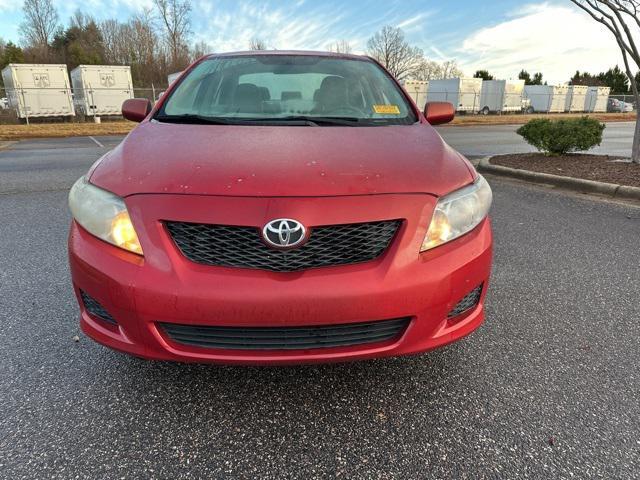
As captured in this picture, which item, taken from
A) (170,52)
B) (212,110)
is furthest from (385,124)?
(170,52)

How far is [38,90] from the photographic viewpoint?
70.7ft

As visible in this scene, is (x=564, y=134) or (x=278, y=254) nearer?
(x=278, y=254)

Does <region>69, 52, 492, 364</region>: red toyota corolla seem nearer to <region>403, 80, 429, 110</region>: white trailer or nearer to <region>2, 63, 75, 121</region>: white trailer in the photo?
<region>2, 63, 75, 121</region>: white trailer

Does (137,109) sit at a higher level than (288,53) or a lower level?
lower

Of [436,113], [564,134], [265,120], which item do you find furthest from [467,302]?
[564,134]

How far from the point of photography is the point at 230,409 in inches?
74.7

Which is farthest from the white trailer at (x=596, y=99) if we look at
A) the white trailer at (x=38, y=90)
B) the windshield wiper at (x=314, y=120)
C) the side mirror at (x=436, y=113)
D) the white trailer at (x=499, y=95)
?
the windshield wiper at (x=314, y=120)

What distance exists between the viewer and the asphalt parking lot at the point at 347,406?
1.63m

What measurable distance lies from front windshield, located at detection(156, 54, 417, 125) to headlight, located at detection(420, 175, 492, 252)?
2.93 feet

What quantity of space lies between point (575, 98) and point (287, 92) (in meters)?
47.9

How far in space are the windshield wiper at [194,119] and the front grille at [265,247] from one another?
103cm

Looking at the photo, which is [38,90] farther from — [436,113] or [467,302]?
[467,302]

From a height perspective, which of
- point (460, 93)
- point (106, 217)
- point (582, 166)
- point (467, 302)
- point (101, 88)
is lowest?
point (582, 166)

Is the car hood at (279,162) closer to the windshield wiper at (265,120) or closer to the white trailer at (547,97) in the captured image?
the windshield wiper at (265,120)
